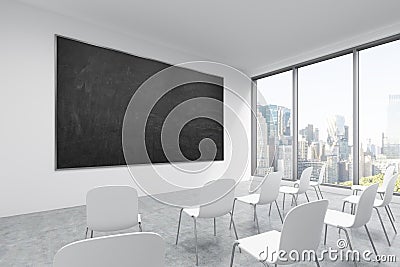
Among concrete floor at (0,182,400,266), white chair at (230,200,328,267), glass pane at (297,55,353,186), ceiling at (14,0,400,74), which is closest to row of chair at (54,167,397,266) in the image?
white chair at (230,200,328,267)

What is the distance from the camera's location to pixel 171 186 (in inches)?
225

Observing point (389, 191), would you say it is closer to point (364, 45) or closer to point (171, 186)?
point (364, 45)

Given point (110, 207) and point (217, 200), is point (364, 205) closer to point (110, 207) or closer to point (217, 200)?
point (217, 200)

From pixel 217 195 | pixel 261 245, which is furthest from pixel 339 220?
pixel 217 195

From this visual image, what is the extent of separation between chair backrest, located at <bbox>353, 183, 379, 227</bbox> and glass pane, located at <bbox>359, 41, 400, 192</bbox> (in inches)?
124

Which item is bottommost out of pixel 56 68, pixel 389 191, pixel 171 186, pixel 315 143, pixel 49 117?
pixel 171 186

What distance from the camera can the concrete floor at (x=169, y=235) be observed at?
90.1 inches

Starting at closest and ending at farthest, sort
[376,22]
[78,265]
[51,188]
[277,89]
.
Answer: [78,265], [51,188], [376,22], [277,89]

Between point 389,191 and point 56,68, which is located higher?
point 56,68

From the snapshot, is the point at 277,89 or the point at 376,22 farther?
the point at 277,89

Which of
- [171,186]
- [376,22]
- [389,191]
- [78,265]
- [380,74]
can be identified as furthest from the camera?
[171,186]

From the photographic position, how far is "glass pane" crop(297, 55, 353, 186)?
5.29 meters

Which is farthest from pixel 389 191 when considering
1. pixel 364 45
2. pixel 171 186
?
pixel 171 186

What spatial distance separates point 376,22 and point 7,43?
236 inches
